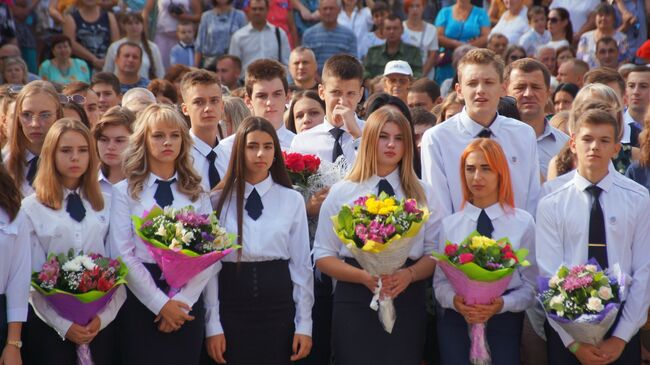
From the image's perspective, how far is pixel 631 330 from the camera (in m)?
5.98

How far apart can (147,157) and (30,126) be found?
115cm

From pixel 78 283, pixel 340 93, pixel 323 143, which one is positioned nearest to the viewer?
pixel 78 283

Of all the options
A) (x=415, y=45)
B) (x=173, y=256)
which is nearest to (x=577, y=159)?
(x=173, y=256)

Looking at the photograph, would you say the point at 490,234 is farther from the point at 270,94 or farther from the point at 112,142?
the point at 112,142

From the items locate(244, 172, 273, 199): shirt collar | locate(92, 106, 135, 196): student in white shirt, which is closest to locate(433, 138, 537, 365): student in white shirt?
locate(244, 172, 273, 199): shirt collar

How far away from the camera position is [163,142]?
247 inches

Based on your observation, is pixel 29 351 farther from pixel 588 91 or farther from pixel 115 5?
pixel 115 5

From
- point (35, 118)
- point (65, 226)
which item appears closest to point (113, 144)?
point (35, 118)

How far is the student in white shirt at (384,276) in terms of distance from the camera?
619 centimetres

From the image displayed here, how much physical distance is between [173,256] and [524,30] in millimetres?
9797

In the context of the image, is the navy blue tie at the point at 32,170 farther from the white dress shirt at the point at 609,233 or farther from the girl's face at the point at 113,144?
the white dress shirt at the point at 609,233

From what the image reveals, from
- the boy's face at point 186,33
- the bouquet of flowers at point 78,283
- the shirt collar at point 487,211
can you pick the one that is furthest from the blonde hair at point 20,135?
the boy's face at point 186,33

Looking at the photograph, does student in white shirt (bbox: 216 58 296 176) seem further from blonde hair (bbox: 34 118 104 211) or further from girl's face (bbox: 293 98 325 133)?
blonde hair (bbox: 34 118 104 211)

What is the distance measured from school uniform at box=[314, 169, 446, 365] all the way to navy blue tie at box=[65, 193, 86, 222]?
4.76 feet
